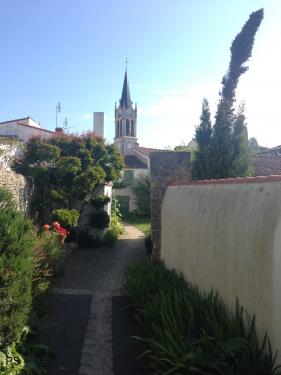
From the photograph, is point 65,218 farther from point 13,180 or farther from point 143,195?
point 143,195

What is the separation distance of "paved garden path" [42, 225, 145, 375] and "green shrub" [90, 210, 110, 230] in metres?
3.22

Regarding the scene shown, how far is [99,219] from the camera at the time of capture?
18328 millimetres

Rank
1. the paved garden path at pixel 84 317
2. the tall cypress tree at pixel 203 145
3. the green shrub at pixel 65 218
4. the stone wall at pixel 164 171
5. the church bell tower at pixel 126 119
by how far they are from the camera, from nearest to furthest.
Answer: the paved garden path at pixel 84 317 → the stone wall at pixel 164 171 → the tall cypress tree at pixel 203 145 → the green shrub at pixel 65 218 → the church bell tower at pixel 126 119

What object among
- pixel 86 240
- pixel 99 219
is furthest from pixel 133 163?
pixel 86 240

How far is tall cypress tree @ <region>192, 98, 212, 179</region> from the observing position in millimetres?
14789

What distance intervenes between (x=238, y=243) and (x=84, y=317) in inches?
154

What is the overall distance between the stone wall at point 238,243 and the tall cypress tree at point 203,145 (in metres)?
6.03

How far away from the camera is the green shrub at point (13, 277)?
5.54 m

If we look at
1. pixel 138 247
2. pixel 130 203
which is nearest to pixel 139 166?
pixel 130 203

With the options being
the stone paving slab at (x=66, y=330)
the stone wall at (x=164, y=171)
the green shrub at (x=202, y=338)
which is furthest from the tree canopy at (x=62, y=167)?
the green shrub at (x=202, y=338)

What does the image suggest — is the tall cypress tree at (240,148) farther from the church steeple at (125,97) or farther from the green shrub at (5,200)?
the church steeple at (125,97)

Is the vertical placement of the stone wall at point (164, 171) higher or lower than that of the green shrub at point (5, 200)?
higher

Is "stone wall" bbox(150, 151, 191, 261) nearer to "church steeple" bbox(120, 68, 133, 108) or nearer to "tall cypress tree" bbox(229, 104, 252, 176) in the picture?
"tall cypress tree" bbox(229, 104, 252, 176)

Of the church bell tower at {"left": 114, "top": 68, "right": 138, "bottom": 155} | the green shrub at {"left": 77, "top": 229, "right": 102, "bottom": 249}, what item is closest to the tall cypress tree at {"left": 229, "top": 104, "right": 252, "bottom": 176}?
the green shrub at {"left": 77, "top": 229, "right": 102, "bottom": 249}
